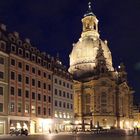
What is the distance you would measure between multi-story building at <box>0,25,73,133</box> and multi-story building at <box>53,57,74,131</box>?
10.6 feet

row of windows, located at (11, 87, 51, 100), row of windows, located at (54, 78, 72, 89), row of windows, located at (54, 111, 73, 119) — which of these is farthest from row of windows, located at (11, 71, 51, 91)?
row of windows, located at (54, 111, 73, 119)

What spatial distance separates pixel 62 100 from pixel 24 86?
87.2ft

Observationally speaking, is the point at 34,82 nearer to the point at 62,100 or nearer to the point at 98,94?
the point at 62,100

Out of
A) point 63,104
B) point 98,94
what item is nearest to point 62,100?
point 63,104

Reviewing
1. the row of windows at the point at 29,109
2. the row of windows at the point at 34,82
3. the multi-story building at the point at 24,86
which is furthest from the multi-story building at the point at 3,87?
the row of windows at the point at 29,109

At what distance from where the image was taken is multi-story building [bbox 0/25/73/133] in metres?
81.8

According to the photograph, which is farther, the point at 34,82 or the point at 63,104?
the point at 63,104

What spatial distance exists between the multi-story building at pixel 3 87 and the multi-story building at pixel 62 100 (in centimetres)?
2745

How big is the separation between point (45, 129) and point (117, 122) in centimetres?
8774

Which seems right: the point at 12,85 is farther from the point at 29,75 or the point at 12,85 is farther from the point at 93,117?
the point at 93,117

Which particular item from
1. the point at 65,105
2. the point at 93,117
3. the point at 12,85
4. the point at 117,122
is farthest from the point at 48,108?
the point at 117,122

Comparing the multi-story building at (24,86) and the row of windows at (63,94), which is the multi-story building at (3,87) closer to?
the multi-story building at (24,86)

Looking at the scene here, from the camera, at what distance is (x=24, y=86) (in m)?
89.9

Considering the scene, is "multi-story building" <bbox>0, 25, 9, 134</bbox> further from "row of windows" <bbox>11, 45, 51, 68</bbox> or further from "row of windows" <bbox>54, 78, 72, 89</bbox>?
"row of windows" <bbox>54, 78, 72, 89</bbox>
